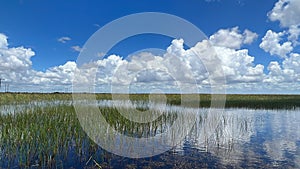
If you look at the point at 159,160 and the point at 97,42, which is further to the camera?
the point at 97,42

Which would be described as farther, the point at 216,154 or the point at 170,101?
the point at 170,101

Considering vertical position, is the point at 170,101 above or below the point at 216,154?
above

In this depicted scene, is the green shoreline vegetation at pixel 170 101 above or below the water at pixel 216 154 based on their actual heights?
above

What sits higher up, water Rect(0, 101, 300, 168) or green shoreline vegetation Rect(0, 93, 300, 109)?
green shoreline vegetation Rect(0, 93, 300, 109)

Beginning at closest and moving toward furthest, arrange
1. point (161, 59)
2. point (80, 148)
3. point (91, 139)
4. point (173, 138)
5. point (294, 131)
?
point (80, 148) → point (91, 139) → point (173, 138) → point (294, 131) → point (161, 59)

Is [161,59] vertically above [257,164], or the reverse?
[161,59]

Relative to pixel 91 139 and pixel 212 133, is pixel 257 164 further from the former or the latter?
pixel 91 139

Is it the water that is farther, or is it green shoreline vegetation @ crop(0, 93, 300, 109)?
green shoreline vegetation @ crop(0, 93, 300, 109)

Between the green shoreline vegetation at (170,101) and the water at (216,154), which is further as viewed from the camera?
the green shoreline vegetation at (170,101)

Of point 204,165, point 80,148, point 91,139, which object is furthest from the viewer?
point 91,139

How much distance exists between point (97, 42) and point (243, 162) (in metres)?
7.71

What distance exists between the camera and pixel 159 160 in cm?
864

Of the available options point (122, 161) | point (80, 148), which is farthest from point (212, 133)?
point (80, 148)

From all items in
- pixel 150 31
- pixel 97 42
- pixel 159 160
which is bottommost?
pixel 159 160
